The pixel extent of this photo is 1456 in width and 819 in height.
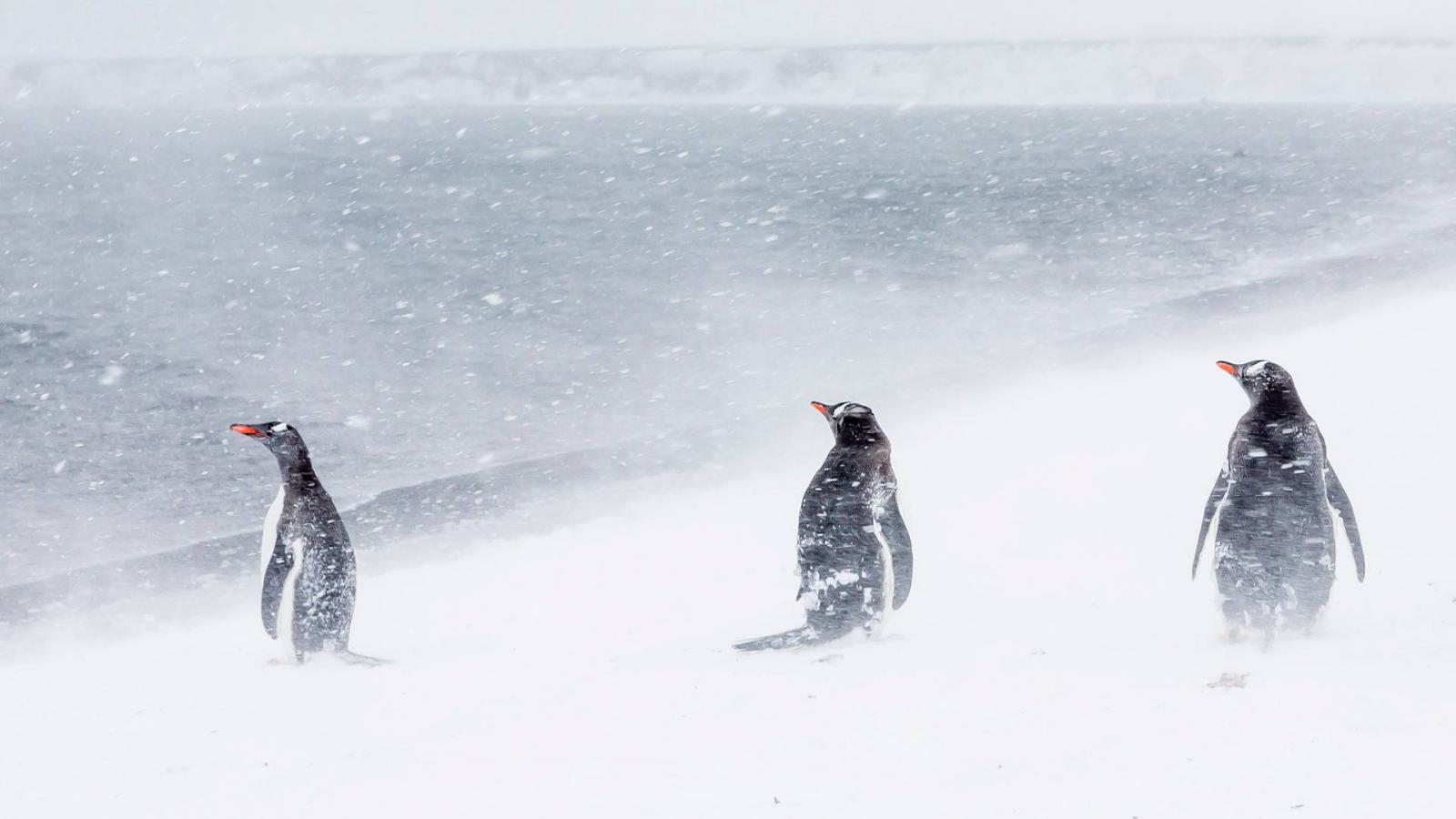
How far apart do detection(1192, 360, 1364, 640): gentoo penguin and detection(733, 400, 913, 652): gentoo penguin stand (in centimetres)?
156

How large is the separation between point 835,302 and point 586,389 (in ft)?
32.2

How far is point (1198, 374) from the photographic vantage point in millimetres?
13977

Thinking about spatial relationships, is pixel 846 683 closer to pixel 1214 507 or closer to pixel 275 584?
pixel 1214 507

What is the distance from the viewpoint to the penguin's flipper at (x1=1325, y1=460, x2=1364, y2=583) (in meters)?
6.07

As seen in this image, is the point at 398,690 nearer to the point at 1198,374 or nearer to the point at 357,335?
the point at 1198,374

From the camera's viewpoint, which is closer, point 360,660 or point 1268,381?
point 1268,381

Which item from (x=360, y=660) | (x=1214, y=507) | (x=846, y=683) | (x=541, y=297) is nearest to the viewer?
(x=846, y=683)

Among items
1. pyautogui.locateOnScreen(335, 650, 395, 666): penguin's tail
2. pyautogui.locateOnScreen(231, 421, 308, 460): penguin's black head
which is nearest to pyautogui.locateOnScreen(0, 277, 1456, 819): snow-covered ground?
pyautogui.locateOnScreen(335, 650, 395, 666): penguin's tail

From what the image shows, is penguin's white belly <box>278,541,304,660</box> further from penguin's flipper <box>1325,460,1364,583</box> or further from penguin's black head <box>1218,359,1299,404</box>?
penguin's flipper <box>1325,460,1364,583</box>

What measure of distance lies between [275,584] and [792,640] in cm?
305

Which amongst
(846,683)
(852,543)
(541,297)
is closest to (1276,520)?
(852,543)

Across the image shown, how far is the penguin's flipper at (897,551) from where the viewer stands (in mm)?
6594

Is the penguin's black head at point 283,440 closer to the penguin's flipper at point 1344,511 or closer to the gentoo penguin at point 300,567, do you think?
the gentoo penguin at point 300,567

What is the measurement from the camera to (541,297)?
3266 centimetres
